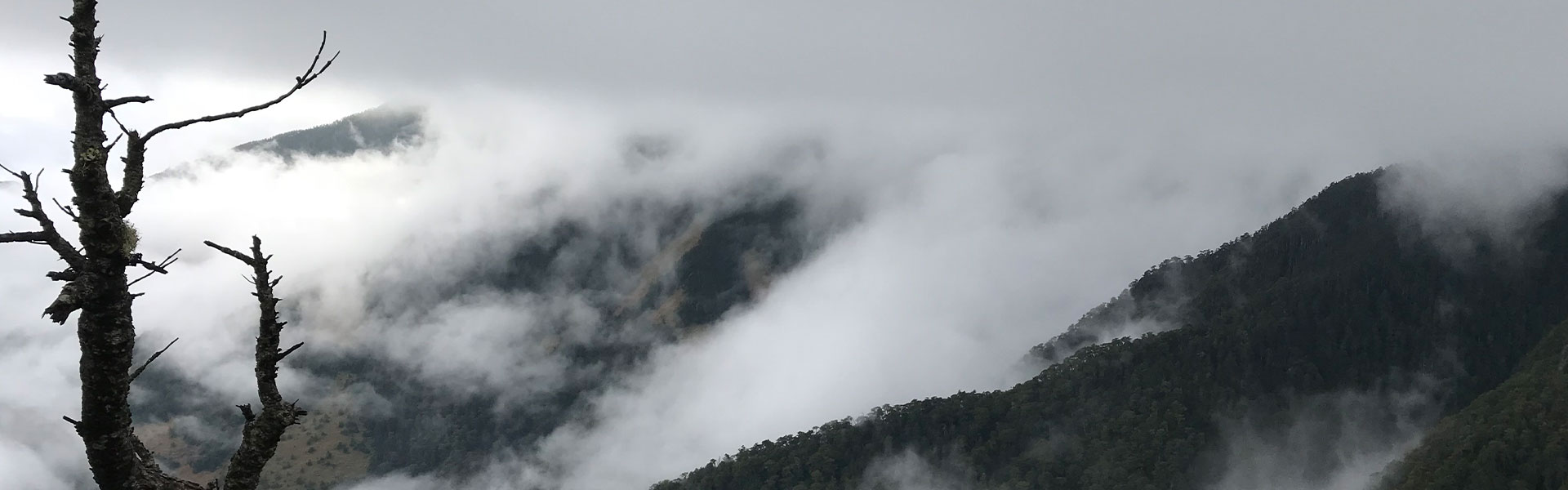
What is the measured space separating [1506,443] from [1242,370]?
171ft

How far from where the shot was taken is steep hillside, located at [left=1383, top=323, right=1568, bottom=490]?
12238 cm

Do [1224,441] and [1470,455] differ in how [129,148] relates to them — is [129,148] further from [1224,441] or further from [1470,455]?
[1224,441]

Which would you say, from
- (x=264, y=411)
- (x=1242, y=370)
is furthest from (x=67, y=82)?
(x=1242, y=370)

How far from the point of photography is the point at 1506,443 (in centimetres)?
12731

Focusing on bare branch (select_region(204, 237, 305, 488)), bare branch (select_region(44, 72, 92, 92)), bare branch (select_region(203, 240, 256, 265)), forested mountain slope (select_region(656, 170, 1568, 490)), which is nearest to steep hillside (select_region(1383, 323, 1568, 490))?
forested mountain slope (select_region(656, 170, 1568, 490))

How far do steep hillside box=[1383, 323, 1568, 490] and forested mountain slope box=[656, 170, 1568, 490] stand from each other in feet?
97.3

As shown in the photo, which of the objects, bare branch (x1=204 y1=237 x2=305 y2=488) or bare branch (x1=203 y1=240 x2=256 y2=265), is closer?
bare branch (x1=203 y1=240 x2=256 y2=265)

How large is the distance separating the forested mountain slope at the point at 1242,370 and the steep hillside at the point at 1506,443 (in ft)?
97.3

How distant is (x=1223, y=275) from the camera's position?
198250 millimetres

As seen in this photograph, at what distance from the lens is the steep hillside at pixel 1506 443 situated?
122m

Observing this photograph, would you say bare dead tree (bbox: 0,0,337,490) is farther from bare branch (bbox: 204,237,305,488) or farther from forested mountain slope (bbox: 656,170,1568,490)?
forested mountain slope (bbox: 656,170,1568,490)

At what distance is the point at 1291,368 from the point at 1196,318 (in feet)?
58.8

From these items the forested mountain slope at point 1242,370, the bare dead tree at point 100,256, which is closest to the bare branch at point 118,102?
the bare dead tree at point 100,256

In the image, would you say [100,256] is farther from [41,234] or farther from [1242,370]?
[1242,370]
